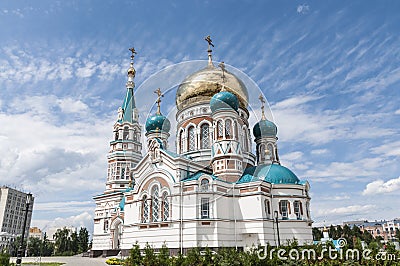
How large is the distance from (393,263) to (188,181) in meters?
14.4

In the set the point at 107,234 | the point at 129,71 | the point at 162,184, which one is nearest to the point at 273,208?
the point at 162,184

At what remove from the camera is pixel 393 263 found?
30.9 ft

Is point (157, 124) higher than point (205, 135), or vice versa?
point (157, 124)

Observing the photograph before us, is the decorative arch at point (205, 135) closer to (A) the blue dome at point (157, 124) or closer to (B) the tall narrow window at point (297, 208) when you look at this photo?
(A) the blue dome at point (157, 124)

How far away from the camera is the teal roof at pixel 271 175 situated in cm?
2363

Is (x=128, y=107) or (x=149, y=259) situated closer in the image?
(x=149, y=259)

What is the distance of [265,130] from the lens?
30.2 metres

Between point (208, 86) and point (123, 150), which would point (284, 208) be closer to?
point (208, 86)

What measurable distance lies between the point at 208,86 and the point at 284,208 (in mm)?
12022

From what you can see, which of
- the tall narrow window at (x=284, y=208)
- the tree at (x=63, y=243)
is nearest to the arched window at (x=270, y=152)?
the tall narrow window at (x=284, y=208)

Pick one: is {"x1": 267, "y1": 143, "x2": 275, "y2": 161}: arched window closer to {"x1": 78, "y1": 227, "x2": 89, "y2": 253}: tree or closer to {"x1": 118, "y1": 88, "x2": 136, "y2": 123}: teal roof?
{"x1": 118, "y1": 88, "x2": 136, "y2": 123}: teal roof

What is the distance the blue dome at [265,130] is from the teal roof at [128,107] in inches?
579

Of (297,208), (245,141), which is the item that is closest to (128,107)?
(245,141)

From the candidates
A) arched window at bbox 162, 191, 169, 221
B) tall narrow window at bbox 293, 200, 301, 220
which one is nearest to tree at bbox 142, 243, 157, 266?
arched window at bbox 162, 191, 169, 221
